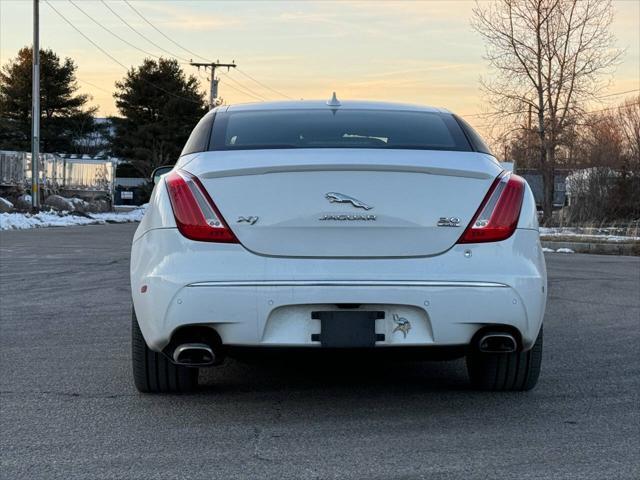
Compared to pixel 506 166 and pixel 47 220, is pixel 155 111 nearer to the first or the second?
pixel 47 220

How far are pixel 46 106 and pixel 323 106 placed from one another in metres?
60.9

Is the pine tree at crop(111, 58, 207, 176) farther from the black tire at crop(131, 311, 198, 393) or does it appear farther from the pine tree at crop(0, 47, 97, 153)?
the black tire at crop(131, 311, 198, 393)

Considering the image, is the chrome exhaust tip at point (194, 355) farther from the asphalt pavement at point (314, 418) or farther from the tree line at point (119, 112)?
the tree line at point (119, 112)

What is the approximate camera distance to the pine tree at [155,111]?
209 feet

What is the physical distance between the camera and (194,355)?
3.83 metres

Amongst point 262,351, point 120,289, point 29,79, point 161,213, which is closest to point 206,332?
point 262,351

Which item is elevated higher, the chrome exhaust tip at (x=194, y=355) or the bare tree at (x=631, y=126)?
the bare tree at (x=631, y=126)

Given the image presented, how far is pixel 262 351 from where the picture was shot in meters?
3.78

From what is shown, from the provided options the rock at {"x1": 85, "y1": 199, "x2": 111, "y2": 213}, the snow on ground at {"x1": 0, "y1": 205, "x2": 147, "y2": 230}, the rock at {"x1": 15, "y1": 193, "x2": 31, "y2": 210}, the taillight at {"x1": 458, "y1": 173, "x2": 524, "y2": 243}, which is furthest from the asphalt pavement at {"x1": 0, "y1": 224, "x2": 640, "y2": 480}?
the rock at {"x1": 85, "y1": 199, "x2": 111, "y2": 213}

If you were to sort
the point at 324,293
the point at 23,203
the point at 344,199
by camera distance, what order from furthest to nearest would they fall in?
the point at 23,203 → the point at 344,199 → the point at 324,293

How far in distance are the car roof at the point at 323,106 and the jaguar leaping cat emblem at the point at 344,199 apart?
1197 millimetres

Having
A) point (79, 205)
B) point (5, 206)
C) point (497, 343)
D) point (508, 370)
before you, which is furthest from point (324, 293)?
point (79, 205)

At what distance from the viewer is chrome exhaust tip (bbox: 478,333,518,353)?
149 inches

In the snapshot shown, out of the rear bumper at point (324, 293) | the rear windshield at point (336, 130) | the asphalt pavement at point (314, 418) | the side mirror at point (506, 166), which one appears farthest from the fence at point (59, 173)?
the rear bumper at point (324, 293)
